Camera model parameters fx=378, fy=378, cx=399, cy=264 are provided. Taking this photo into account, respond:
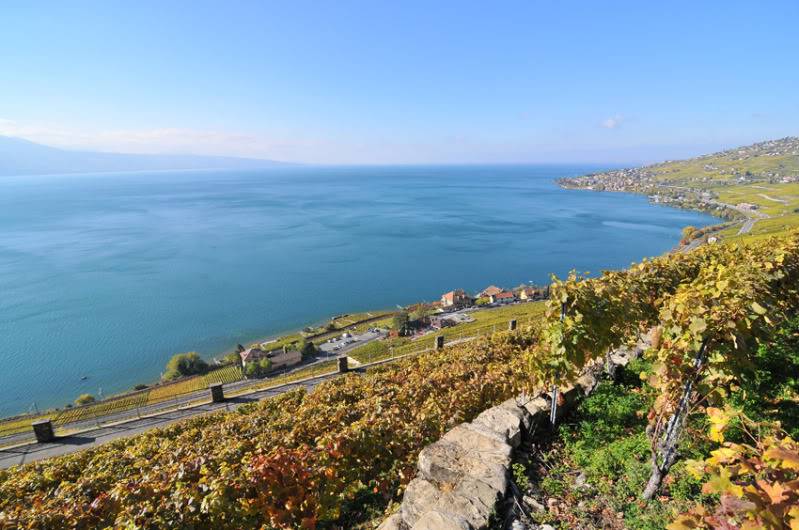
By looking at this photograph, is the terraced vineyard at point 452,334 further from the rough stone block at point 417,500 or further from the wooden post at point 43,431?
the rough stone block at point 417,500

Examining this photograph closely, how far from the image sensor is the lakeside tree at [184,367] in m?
40.9

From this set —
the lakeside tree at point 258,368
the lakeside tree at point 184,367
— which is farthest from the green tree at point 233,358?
the lakeside tree at point 258,368

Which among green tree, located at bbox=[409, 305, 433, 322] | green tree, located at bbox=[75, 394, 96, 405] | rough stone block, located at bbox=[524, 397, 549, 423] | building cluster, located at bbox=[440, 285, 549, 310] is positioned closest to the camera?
rough stone block, located at bbox=[524, 397, 549, 423]

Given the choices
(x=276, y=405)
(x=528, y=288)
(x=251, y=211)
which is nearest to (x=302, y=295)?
(x=528, y=288)

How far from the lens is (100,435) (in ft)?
40.6

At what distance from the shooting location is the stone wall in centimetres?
406

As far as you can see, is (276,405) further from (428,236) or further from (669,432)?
(428,236)

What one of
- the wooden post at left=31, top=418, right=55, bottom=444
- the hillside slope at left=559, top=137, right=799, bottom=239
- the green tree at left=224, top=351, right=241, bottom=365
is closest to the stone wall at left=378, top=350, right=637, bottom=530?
the wooden post at left=31, top=418, right=55, bottom=444

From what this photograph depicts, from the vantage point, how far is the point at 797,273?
9453 mm

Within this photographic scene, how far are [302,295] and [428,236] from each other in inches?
2031

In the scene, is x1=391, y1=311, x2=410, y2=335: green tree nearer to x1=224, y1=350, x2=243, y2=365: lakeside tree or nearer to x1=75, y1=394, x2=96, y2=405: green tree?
x1=224, y1=350, x2=243, y2=365: lakeside tree

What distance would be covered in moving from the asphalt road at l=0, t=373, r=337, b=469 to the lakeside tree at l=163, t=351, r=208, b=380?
31353 millimetres

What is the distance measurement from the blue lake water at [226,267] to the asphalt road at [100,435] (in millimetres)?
35544

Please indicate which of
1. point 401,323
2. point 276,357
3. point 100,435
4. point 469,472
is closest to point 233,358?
point 276,357
